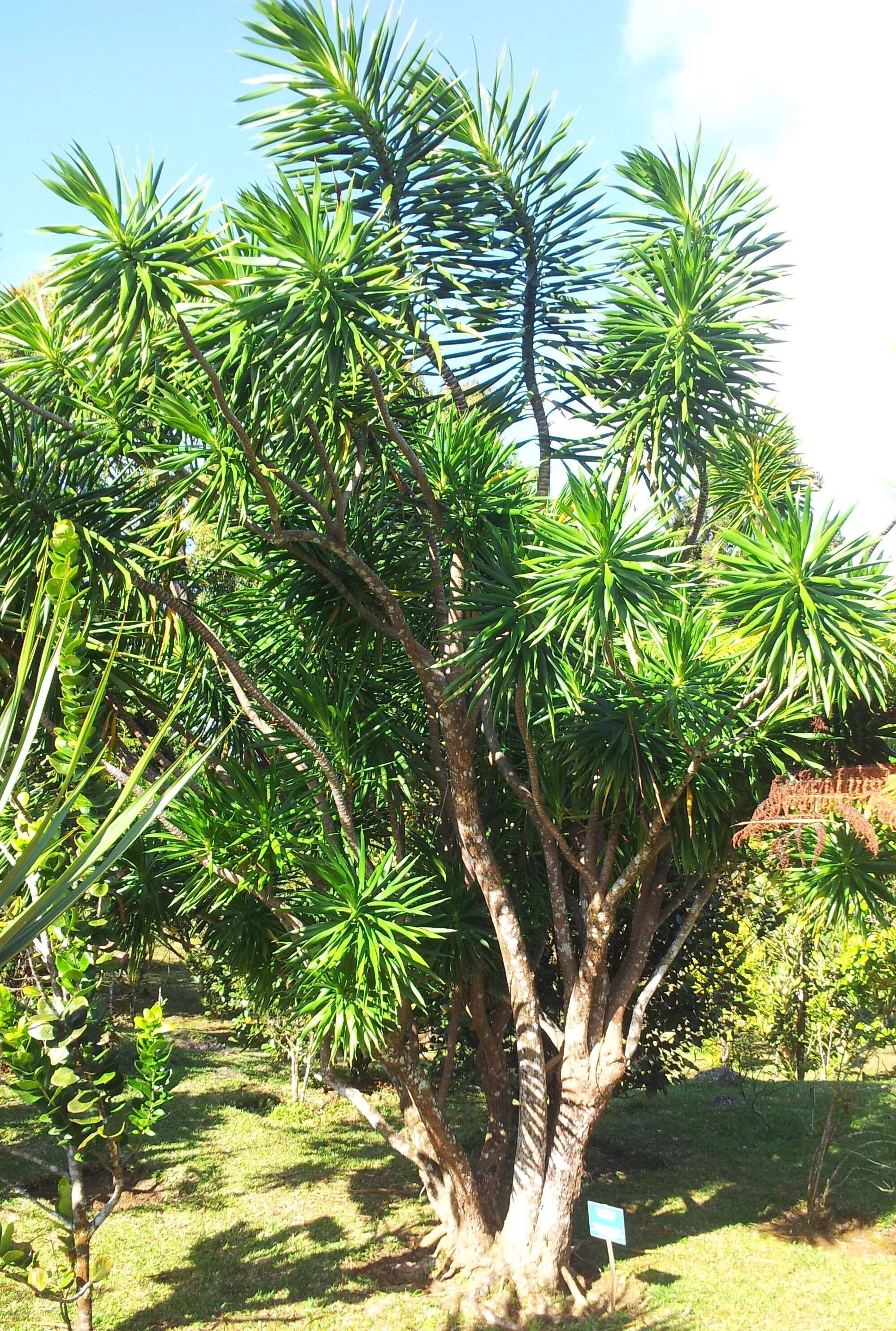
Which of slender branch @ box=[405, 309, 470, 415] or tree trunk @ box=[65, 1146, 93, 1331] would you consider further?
slender branch @ box=[405, 309, 470, 415]

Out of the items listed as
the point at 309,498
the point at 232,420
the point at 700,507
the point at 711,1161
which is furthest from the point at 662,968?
the point at 232,420

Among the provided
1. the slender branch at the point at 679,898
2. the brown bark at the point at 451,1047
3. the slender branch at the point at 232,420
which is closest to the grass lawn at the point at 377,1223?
the brown bark at the point at 451,1047

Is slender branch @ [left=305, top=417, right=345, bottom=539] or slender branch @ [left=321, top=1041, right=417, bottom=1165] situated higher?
slender branch @ [left=305, top=417, right=345, bottom=539]

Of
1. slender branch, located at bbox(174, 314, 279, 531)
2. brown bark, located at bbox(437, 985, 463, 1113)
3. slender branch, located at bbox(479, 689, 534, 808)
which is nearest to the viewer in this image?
slender branch, located at bbox(174, 314, 279, 531)

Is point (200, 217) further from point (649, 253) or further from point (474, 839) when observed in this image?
point (474, 839)

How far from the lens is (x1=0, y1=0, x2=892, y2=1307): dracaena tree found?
414 centimetres

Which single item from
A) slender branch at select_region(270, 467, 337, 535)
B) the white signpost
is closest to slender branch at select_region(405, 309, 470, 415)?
slender branch at select_region(270, 467, 337, 535)

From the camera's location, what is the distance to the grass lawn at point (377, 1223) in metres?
5.61

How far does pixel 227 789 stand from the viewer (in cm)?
520

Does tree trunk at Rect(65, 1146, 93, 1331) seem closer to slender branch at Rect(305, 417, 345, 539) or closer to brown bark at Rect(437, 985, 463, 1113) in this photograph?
brown bark at Rect(437, 985, 463, 1113)

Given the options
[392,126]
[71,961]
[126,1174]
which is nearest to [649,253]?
[392,126]

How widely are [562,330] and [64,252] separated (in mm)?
2771

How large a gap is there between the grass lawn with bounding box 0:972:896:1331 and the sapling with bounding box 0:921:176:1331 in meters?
1.90

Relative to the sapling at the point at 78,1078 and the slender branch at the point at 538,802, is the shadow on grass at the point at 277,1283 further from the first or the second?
the slender branch at the point at 538,802
